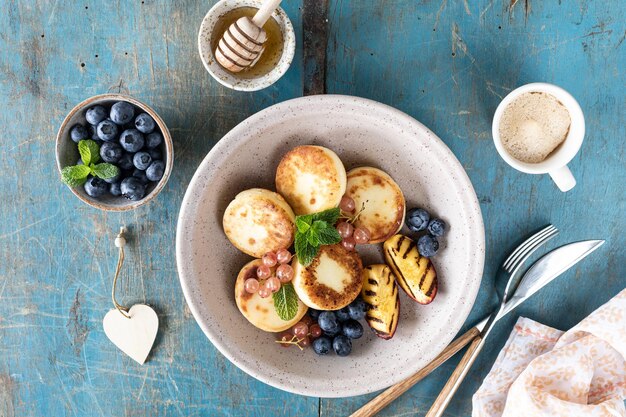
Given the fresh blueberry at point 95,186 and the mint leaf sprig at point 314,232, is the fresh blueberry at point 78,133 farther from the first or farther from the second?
the mint leaf sprig at point 314,232

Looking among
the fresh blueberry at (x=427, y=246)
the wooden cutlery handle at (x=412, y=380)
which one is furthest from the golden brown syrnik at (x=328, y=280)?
the wooden cutlery handle at (x=412, y=380)

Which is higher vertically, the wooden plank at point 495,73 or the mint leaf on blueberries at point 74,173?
the wooden plank at point 495,73

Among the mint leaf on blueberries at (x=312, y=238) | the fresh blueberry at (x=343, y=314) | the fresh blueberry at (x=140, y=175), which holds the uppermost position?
the mint leaf on blueberries at (x=312, y=238)

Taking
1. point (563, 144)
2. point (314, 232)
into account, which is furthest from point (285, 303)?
point (563, 144)

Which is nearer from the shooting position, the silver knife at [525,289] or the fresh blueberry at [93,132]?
the fresh blueberry at [93,132]

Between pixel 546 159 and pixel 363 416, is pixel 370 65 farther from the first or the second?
pixel 363 416

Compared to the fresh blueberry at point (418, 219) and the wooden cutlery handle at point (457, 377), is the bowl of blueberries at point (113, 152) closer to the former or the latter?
the fresh blueberry at point (418, 219)

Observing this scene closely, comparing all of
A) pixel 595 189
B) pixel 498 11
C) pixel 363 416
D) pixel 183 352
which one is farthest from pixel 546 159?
pixel 183 352
